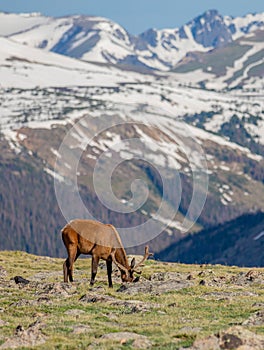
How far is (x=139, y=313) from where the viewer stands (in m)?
35.0

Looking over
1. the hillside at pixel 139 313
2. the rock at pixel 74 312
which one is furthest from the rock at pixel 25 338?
the rock at pixel 74 312

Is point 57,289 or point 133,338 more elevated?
point 133,338

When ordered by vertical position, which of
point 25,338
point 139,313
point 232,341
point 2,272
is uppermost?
point 232,341

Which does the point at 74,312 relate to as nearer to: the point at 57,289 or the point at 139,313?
the point at 139,313

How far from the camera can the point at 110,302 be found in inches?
1491

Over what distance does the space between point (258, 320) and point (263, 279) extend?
18.6 m

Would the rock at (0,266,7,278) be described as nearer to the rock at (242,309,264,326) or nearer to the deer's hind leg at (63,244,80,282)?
the deer's hind leg at (63,244,80,282)

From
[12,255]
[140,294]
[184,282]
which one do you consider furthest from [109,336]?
[12,255]

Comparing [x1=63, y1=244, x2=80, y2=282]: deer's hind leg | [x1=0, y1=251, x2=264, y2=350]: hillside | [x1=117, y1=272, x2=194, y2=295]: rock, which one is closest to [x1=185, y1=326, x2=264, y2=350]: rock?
[x1=0, y1=251, x2=264, y2=350]: hillside

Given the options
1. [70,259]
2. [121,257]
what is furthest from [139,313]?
[121,257]

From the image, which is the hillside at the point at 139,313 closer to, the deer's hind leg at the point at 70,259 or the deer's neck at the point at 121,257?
the deer's hind leg at the point at 70,259

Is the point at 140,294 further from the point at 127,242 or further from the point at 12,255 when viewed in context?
the point at 12,255

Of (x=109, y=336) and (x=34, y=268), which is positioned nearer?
(x=109, y=336)

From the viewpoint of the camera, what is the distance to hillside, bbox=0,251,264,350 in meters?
27.5
